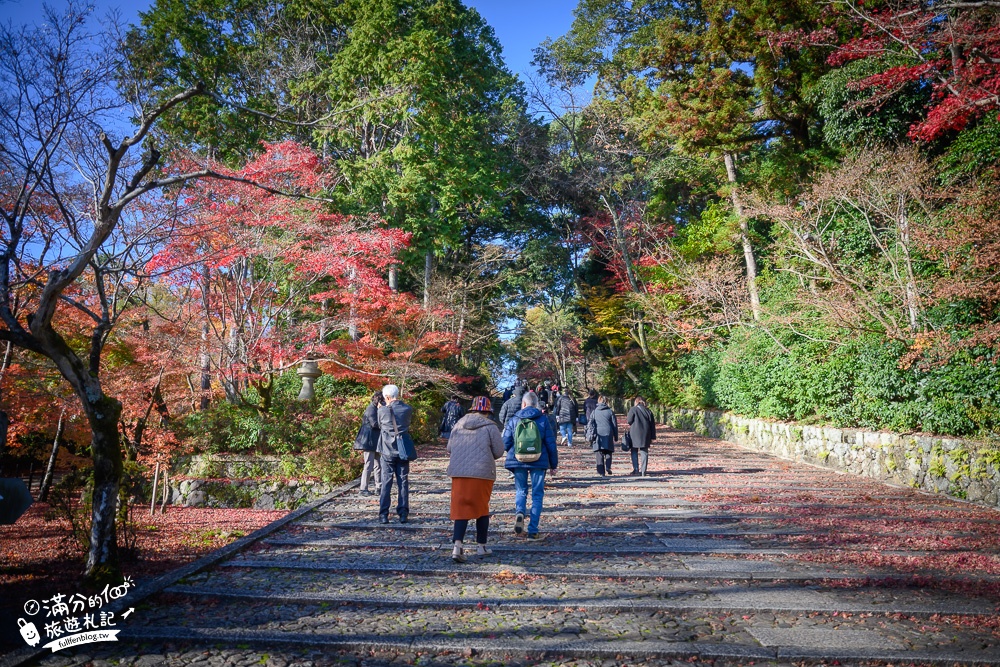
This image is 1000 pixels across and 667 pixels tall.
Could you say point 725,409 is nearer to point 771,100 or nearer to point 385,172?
point 771,100

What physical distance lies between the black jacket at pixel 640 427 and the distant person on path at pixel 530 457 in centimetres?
438

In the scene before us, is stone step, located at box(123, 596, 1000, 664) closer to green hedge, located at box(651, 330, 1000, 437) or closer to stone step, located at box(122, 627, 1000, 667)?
stone step, located at box(122, 627, 1000, 667)

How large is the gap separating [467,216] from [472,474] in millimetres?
20747

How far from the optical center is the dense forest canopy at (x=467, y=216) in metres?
8.28

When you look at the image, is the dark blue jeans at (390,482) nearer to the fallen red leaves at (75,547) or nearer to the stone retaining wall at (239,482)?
the fallen red leaves at (75,547)

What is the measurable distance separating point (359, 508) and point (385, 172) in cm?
1236

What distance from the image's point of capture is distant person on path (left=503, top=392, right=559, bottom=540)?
21.5ft

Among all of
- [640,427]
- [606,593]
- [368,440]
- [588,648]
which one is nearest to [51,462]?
[368,440]

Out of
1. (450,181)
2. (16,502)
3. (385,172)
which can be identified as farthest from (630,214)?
(16,502)

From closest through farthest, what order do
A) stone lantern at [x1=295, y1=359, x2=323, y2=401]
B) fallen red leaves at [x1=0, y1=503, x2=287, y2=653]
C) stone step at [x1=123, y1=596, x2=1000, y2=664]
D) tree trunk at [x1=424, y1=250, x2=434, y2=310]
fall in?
stone step at [x1=123, y1=596, x2=1000, y2=664] → fallen red leaves at [x1=0, y1=503, x2=287, y2=653] → stone lantern at [x1=295, y1=359, x2=323, y2=401] → tree trunk at [x1=424, y1=250, x2=434, y2=310]

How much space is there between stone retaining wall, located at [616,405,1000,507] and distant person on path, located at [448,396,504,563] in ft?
24.8

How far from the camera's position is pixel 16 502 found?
431cm

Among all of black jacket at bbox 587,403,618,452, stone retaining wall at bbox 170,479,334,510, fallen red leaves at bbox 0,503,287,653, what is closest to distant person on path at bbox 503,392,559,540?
fallen red leaves at bbox 0,503,287,653

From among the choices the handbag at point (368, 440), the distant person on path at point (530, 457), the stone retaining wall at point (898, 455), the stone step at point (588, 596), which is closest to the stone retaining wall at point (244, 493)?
the handbag at point (368, 440)
